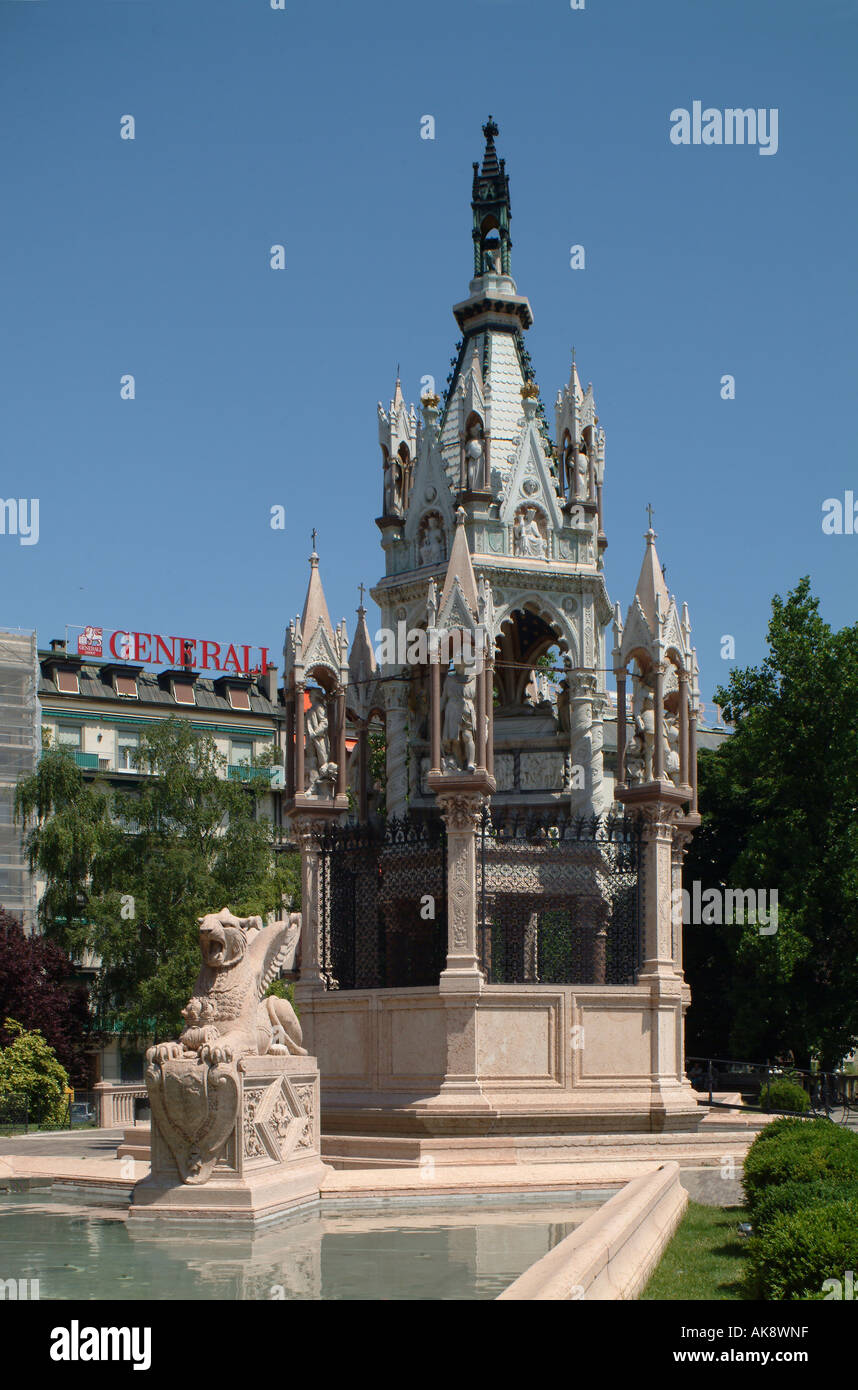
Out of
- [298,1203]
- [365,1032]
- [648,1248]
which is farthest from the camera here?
[365,1032]

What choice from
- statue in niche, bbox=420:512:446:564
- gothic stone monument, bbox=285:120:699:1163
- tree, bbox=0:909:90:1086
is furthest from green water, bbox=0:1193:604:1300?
tree, bbox=0:909:90:1086

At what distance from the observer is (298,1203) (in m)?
15.2

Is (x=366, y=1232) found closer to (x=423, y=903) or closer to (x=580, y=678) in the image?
(x=423, y=903)

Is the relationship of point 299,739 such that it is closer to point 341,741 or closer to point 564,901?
point 341,741

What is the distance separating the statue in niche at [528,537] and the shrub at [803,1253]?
1644cm

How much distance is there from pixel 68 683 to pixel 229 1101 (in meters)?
65.3

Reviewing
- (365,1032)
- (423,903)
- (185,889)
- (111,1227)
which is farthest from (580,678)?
(185,889)

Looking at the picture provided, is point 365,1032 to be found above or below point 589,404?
below

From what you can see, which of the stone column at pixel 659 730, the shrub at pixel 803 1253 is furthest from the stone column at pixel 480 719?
the shrub at pixel 803 1253

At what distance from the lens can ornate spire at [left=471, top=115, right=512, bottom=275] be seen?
28.0 metres

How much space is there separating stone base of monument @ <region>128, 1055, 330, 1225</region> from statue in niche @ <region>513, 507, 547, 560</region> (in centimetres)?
1236

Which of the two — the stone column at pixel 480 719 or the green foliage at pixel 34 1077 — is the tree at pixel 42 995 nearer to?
the green foliage at pixel 34 1077
